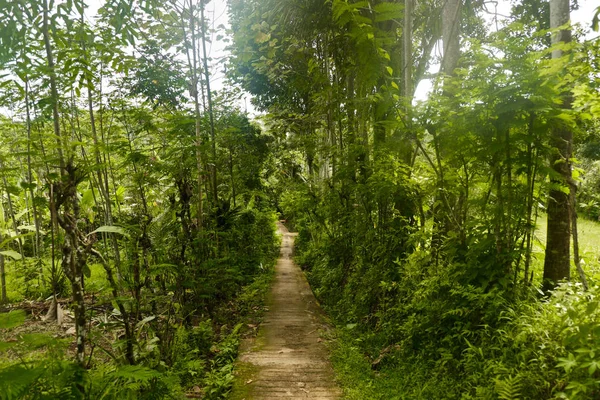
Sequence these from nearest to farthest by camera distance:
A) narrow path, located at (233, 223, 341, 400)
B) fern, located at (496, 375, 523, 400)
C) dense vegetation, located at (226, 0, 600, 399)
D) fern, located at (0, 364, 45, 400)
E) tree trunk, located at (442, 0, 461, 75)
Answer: fern, located at (0, 364, 45, 400), fern, located at (496, 375, 523, 400), dense vegetation, located at (226, 0, 600, 399), narrow path, located at (233, 223, 341, 400), tree trunk, located at (442, 0, 461, 75)

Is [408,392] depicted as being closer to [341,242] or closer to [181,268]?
[181,268]

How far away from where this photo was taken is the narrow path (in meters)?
3.62

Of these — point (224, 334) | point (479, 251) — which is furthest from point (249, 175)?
point (479, 251)

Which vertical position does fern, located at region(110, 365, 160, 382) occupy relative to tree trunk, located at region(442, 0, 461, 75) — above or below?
below

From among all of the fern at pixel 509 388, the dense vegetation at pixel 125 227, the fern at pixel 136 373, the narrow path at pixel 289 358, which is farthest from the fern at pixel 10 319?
the fern at pixel 509 388

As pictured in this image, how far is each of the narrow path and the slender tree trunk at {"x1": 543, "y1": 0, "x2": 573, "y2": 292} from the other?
2.43 metres

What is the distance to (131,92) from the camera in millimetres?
6266

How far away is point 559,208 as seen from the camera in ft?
11.4

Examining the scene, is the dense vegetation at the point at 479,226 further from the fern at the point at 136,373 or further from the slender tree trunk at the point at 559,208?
the fern at the point at 136,373

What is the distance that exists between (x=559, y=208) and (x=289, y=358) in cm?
332

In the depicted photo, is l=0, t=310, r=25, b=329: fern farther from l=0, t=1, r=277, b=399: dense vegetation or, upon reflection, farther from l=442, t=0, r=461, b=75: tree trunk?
l=442, t=0, r=461, b=75: tree trunk

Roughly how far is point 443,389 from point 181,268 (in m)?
3.09

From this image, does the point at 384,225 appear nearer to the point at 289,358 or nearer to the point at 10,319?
the point at 289,358

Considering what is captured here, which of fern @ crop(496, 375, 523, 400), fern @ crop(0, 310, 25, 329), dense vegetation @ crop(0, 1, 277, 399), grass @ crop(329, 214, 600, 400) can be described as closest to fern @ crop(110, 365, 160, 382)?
dense vegetation @ crop(0, 1, 277, 399)
